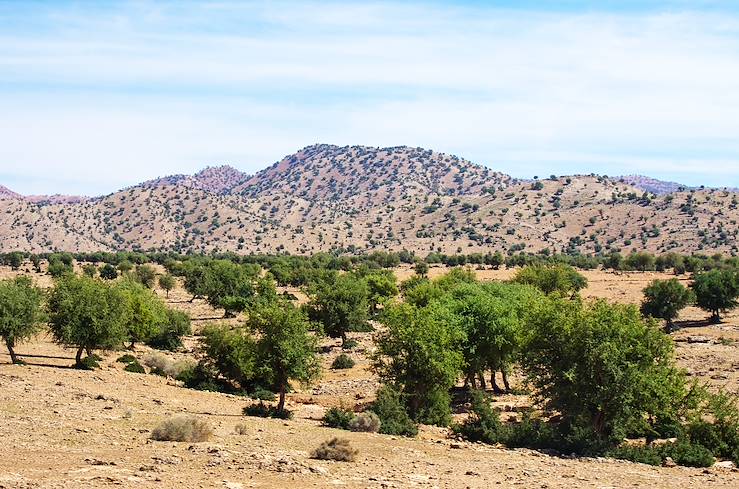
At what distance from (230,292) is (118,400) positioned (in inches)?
1991

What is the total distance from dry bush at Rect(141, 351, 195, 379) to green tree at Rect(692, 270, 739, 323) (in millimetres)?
55547

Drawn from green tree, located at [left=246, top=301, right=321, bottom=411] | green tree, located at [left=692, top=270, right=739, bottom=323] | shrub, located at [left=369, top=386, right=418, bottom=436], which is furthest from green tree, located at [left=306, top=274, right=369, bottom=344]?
green tree, located at [left=692, top=270, right=739, bottom=323]

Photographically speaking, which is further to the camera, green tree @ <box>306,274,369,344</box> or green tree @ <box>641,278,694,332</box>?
green tree @ <box>641,278,694,332</box>

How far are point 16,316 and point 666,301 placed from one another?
199 feet

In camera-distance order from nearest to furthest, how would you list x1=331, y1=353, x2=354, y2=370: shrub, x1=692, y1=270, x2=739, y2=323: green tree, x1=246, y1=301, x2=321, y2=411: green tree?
x1=246, y1=301, x2=321, y2=411: green tree → x1=331, y1=353, x2=354, y2=370: shrub → x1=692, y1=270, x2=739, y2=323: green tree

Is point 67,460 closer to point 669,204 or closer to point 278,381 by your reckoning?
point 278,381

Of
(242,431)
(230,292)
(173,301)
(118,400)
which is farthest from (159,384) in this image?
(173,301)

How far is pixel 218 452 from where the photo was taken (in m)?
23.9

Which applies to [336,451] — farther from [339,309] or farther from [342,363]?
[339,309]

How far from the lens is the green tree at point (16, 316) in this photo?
42.0 m

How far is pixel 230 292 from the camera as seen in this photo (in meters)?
83.9

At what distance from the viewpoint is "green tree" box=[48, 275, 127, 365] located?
43906mm

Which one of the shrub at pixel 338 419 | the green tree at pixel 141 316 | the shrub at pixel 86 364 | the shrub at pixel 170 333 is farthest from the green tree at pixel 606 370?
the shrub at pixel 170 333

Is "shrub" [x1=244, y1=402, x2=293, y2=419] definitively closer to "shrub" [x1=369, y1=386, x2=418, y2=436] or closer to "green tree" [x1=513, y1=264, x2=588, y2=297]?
"shrub" [x1=369, y1=386, x2=418, y2=436]
